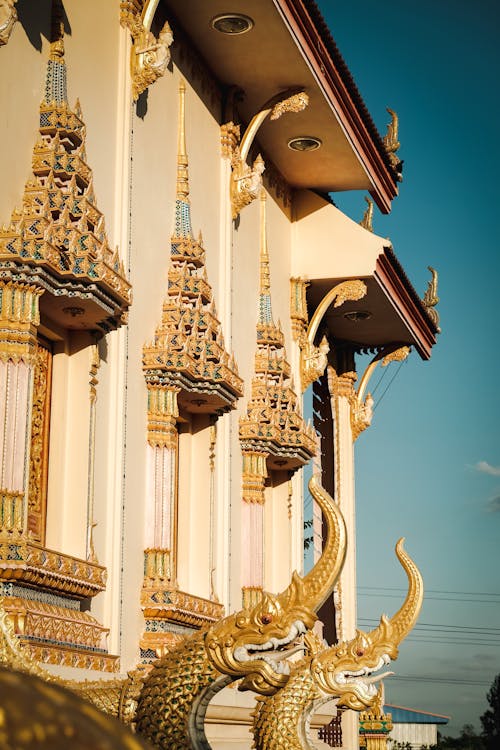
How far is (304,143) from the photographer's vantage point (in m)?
12.1

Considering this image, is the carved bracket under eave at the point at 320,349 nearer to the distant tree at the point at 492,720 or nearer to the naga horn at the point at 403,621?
the naga horn at the point at 403,621

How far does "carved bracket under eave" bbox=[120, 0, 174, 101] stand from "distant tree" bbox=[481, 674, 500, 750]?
3878cm

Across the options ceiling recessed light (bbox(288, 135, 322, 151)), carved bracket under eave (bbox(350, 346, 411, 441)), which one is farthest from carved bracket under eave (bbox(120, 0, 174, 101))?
carved bracket under eave (bbox(350, 346, 411, 441))

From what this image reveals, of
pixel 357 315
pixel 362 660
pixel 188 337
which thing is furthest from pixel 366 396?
pixel 362 660

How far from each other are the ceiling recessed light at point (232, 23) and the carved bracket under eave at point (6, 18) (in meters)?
3.94

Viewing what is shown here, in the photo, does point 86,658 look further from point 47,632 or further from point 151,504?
point 151,504

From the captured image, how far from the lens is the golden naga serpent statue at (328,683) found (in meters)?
6.15

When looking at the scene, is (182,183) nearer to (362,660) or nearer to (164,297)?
(164,297)

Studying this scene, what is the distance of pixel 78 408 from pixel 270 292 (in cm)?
511

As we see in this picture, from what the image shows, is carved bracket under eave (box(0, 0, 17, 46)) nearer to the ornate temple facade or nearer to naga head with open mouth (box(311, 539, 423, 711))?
the ornate temple facade

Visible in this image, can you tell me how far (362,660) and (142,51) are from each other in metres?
4.24

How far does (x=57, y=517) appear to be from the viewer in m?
6.93

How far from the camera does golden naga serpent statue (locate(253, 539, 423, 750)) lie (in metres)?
6.15

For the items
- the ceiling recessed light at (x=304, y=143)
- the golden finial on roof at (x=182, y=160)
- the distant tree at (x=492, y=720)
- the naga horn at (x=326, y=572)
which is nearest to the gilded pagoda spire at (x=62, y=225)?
the naga horn at (x=326, y=572)
